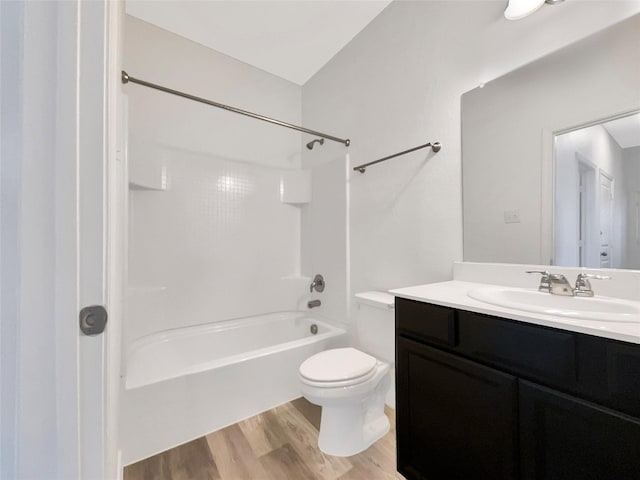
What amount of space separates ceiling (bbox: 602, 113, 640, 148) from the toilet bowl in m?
1.39

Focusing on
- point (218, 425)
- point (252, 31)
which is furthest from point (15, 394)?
point (252, 31)

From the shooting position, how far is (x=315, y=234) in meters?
2.48

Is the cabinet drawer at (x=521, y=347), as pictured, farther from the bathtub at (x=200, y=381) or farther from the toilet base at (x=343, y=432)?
the bathtub at (x=200, y=381)

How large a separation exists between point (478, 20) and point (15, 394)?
6.75ft

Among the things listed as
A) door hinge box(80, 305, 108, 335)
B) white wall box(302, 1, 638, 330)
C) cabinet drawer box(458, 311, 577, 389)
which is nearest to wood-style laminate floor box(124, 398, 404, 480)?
cabinet drawer box(458, 311, 577, 389)

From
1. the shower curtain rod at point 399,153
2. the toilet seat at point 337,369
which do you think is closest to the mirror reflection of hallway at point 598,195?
the shower curtain rod at point 399,153

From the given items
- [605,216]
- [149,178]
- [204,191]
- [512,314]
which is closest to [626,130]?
[605,216]

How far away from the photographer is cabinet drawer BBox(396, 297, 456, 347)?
957 millimetres

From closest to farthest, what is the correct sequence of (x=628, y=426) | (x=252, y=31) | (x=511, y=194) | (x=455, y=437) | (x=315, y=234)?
(x=628, y=426) → (x=455, y=437) → (x=511, y=194) → (x=252, y=31) → (x=315, y=234)

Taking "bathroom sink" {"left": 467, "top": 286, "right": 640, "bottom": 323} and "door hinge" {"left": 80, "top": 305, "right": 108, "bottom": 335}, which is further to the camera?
"bathroom sink" {"left": 467, "top": 286, "right": 640, "bottom": 323}

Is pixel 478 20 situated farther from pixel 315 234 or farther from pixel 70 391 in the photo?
pixel 70 391

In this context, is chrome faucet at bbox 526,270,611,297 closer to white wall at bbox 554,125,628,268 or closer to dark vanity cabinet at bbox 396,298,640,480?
white wall at bbox 554,125,628,268

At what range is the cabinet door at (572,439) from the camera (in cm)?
62

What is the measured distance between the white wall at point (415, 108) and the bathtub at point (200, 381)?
2.30 feet
